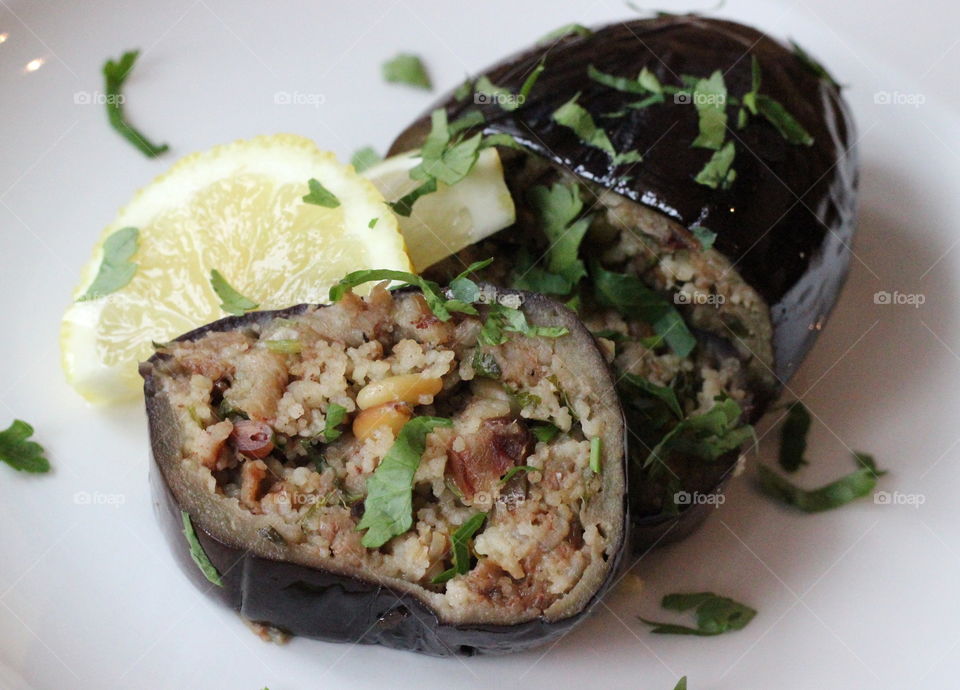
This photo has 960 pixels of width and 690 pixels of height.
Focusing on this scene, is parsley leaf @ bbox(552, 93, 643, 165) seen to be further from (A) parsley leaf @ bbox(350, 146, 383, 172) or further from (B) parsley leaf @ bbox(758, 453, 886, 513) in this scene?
(B) parsley leaf @ bbox(758, 453, 886, 513)

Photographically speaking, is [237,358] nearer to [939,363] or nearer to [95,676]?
[95,676]

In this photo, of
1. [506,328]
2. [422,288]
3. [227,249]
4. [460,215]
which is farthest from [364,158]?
[506,328]

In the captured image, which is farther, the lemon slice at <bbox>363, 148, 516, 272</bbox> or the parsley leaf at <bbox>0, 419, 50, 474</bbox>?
the lemon slice at <bbox>363, 148, 516, 272</bbox>

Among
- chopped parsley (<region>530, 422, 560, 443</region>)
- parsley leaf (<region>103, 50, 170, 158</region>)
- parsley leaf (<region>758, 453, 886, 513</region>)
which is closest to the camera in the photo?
chopped parsley (<region>530, 422, 560, 443</region>)

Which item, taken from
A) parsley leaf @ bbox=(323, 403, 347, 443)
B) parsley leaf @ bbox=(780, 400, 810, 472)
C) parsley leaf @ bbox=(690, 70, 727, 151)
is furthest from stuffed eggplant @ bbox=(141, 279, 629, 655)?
parsley leaf @ bbox=(780, 400, 810, 472)

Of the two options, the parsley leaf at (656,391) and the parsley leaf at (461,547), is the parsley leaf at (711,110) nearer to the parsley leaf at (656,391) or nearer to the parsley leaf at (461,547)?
the parsley leaf at (656,391)

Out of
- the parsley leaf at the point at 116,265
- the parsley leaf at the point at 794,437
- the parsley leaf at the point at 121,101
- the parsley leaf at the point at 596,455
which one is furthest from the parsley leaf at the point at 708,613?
the parsley leaf at the point at 121,101

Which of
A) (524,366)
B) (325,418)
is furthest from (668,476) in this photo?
(325,418)

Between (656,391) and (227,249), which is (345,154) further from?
(656,391)
